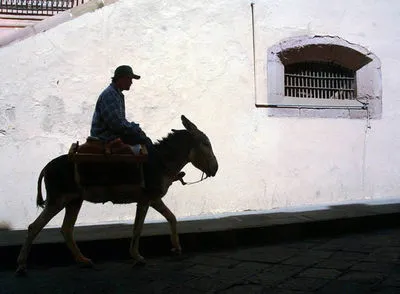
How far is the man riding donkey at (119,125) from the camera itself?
4141mm

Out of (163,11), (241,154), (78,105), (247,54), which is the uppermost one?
(163,11)

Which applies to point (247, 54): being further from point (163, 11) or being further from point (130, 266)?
point (130, 266)

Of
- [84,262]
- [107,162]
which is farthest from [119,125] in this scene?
[84,262]

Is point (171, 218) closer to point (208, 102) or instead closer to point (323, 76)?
point (208, 102)

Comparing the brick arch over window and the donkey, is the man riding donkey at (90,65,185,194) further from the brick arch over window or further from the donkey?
the brick arch over window

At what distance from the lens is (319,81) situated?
26.0 feet

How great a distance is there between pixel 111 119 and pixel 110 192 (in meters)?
0.71

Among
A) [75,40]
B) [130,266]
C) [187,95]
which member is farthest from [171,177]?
[75,40]

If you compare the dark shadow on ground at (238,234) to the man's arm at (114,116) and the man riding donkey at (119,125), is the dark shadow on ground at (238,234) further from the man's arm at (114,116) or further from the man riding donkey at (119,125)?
the man's arm at (114,116)

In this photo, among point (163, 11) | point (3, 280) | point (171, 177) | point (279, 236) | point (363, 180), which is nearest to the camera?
point (3, 280)

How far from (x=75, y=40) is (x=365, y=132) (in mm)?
5179

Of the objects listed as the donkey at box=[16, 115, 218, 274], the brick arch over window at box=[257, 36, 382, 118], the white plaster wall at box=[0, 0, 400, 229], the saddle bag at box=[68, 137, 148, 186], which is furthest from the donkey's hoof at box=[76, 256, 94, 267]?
the brick arch over window at box=[257, 36, 382, 118]

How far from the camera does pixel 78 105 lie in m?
6.61

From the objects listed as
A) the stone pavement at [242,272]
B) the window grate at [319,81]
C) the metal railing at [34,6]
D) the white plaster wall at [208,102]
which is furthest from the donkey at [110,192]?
the metal railing at [34,6]
